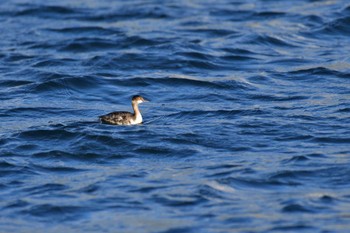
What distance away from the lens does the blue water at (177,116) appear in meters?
13.9

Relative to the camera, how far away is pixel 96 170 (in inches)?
624

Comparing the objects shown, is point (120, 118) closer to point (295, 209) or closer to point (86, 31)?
point (295, 209)

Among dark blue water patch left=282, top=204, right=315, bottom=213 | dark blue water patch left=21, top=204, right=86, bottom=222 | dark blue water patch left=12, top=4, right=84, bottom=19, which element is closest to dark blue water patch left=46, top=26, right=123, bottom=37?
dark blue water patch left=12, top=4, right=84, bottom=19

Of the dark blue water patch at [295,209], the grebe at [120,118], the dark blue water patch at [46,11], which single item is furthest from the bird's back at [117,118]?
the dark blue water patch at [46,11]

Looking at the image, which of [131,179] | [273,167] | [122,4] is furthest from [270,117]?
[122,4]

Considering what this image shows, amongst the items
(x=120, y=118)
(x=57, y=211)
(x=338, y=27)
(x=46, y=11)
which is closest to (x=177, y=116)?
(x=120, y=118)

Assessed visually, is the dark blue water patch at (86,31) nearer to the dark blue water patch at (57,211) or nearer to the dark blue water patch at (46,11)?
the dark blue water patch at (46,11)

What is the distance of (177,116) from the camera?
63.0ft

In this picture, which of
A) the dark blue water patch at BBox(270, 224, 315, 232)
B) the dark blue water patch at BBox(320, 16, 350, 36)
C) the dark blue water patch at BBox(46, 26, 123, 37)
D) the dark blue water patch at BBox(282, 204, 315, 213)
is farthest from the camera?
the dark blue water patch at BBox(46, 26, 123, 37)

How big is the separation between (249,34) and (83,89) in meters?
6.45

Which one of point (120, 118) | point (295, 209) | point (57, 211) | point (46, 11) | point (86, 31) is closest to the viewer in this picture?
point (295, 209)

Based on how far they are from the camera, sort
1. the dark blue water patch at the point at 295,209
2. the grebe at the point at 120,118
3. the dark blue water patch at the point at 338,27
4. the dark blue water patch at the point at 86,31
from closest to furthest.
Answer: the dark blue water patch at the point at 295,209, the grebe at the point at 120,118, the dark blue water patch at the point at 338,27, the dark blue water patch at the point at 86,31

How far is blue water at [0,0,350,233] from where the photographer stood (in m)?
13.9

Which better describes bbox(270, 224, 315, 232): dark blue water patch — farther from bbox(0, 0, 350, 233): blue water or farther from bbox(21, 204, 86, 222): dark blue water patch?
bbox(21, 204, 86, 222): dark blue water patch
